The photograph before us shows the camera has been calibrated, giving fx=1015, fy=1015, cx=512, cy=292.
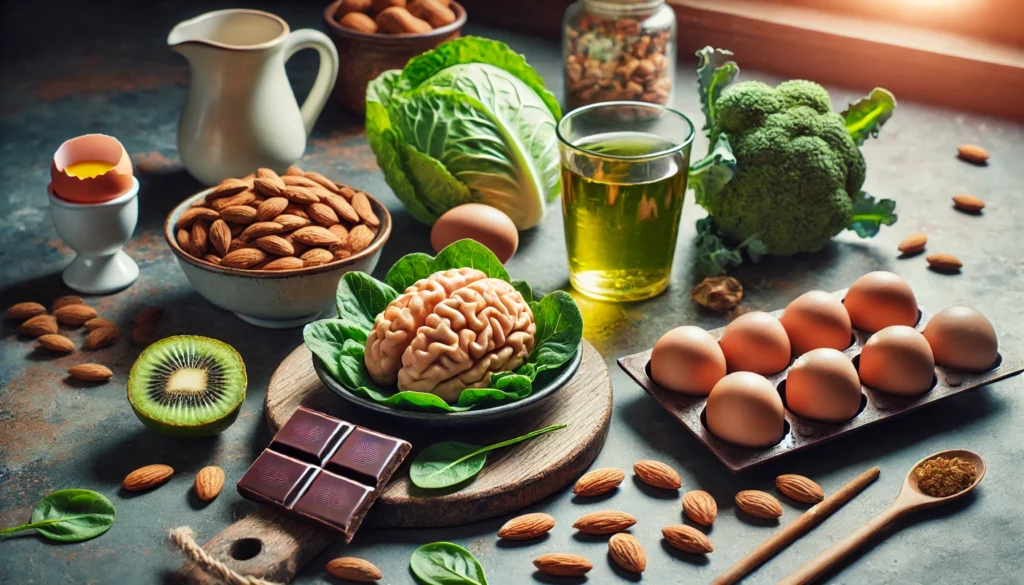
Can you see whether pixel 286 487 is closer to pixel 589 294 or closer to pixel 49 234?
pixel 589 294

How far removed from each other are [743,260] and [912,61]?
106 centimetres

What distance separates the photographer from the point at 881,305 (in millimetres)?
1766

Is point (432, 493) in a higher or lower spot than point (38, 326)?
higher

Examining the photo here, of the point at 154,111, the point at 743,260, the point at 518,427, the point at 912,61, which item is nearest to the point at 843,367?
the point at 518,427

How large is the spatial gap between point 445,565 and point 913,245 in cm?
132

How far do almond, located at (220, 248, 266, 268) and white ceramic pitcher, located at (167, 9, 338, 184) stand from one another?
571mm

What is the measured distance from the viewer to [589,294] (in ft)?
6.71

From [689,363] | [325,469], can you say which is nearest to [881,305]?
[689,363]

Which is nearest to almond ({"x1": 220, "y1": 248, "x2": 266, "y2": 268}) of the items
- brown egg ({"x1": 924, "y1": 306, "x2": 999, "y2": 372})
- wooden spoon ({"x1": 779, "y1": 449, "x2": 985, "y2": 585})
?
wooden spoon ({"x1": 779, "y1": 449, "x2": 985, "y2": 585})

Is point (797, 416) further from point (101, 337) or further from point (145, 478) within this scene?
point (101, 337)

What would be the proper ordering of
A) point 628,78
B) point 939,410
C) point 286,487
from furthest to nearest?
point 628,78 → point 939,410 → point 286,487

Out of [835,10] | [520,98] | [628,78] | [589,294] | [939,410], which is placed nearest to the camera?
[939,410]

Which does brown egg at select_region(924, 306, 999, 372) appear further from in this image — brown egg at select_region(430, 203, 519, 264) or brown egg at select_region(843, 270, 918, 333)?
brown egg at select_region(430, 203, 519, 264)

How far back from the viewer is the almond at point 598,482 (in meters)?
1.50
